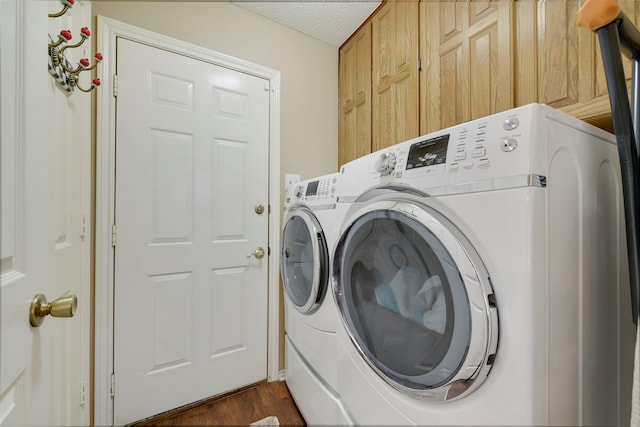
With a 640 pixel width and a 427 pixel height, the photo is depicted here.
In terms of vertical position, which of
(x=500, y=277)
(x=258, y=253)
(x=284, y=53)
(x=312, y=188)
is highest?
(x=284, y=53)

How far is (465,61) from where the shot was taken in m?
1.09

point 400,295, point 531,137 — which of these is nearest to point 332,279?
point 400,295

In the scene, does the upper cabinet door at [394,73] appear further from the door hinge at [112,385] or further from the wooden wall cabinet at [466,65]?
the door hinge at [112,385]

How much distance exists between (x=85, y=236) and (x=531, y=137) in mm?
1657

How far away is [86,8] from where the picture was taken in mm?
1121

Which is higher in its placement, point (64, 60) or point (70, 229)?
point (64, 60)

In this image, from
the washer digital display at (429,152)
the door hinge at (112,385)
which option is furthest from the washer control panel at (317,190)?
the door hinge at (112,385)

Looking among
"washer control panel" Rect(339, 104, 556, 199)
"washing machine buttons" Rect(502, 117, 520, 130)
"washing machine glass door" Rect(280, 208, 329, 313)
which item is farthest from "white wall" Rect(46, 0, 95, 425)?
"washing machine buttons" Rect(502, 117, 520, 130)

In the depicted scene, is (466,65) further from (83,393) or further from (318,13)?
(83,393)

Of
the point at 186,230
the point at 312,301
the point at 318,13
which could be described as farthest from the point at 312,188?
the point at 318,13

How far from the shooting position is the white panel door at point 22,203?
399mm

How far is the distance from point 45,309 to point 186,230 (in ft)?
3.17

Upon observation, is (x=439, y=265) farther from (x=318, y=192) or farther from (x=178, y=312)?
(x=178, y=312)

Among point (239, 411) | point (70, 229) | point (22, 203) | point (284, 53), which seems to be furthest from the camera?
point (284, 53)
